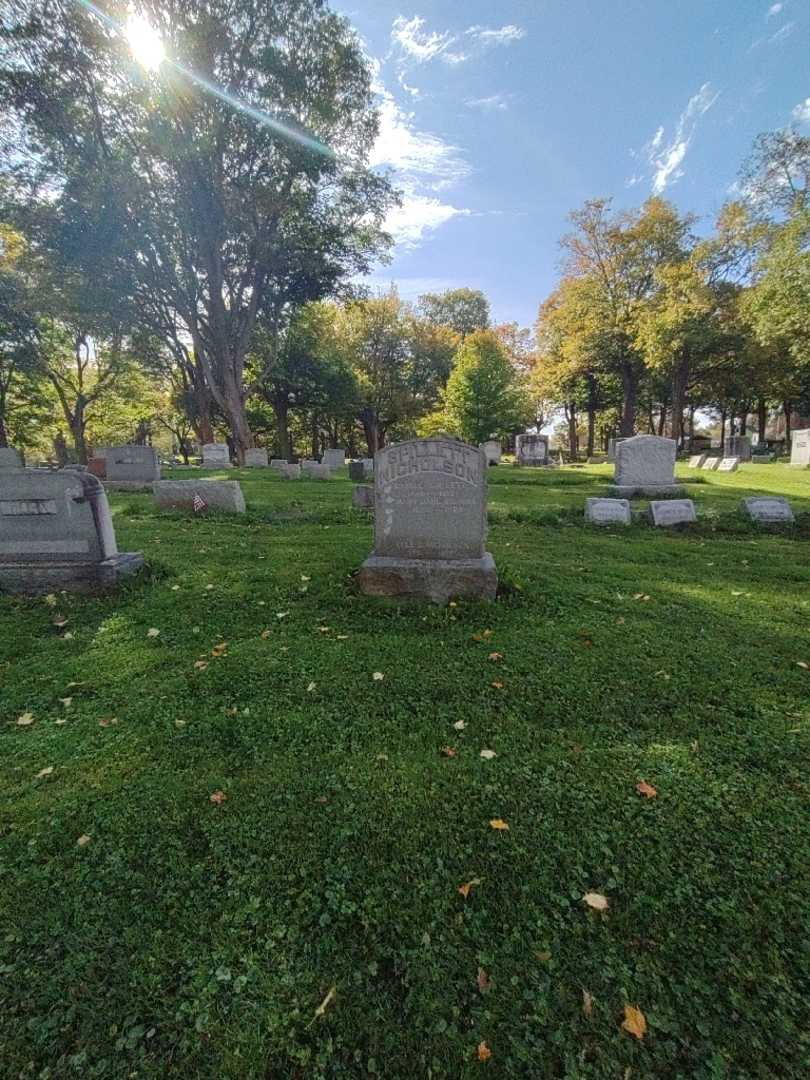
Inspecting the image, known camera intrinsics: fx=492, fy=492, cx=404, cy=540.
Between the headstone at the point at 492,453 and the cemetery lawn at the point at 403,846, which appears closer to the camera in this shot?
the cemetery lawn at the point at 403,846

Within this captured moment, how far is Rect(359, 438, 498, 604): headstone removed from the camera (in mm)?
4840

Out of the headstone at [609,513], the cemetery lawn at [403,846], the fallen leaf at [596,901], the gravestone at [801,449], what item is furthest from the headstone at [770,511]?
the gravestone at [801,449]

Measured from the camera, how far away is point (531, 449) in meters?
26.1

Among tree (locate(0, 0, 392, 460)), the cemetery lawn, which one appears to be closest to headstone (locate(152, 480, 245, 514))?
the cemetery lawn

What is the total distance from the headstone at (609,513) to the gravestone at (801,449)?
57.3 ft

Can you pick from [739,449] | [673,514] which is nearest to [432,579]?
[673,514]

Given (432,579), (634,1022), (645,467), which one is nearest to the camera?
(634,1022)

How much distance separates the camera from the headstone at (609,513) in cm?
880

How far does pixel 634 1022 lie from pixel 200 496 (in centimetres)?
972

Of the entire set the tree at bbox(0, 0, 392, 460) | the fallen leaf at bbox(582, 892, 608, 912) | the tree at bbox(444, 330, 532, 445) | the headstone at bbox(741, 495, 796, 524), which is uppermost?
the tree at bbox(0, 0, 392, 460)

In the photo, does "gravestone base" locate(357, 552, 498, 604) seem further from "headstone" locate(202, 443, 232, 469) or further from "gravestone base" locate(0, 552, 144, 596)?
"headstone" locate(202, 443, 232, 469)

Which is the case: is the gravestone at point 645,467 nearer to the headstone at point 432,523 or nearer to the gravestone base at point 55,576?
the headstone at point 432,523

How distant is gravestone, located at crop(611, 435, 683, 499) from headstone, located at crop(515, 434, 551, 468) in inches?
542

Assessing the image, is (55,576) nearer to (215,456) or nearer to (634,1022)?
(634,1022)
